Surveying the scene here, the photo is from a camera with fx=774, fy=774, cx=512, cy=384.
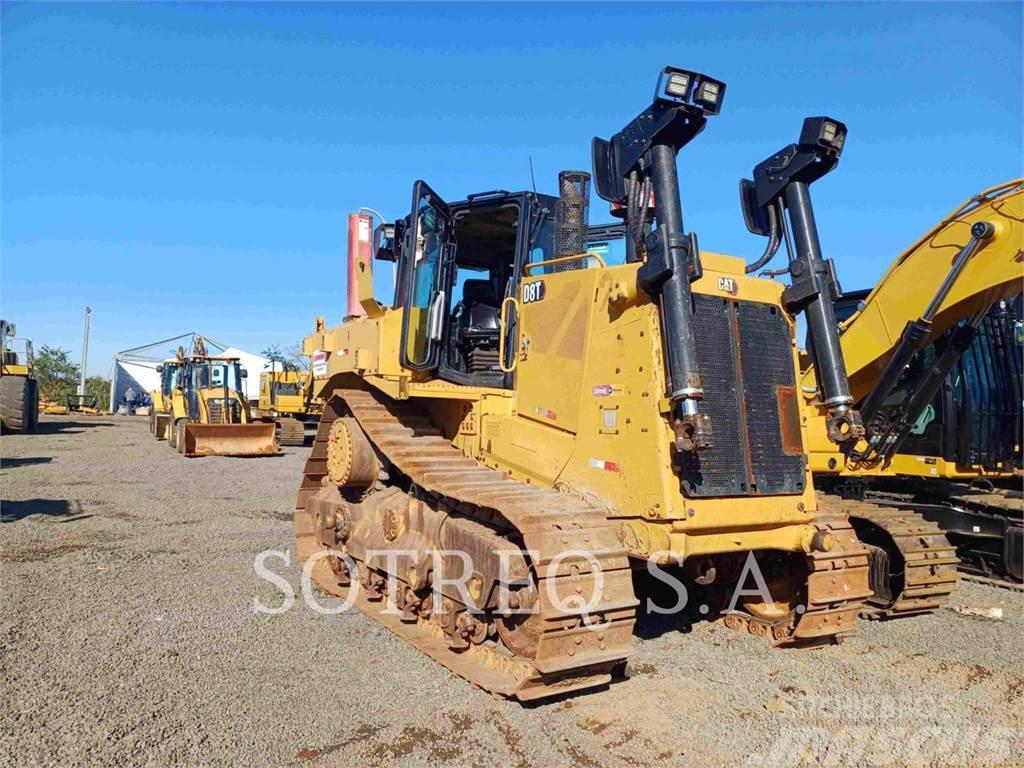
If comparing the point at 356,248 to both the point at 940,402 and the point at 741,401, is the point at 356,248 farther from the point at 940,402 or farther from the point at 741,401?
the point at 940,402

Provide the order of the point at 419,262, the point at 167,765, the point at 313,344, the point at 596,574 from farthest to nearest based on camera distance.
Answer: the point at 313,344 → the point at 419,262 → the point at 596,574 → the point at 167,765

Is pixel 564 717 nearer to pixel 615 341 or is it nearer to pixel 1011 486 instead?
pixel 615 341

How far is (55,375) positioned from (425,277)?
57.6 meters

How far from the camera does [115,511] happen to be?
10.4 metres

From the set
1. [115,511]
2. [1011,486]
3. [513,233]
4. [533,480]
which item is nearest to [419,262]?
[513,233]

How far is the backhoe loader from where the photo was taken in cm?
1933

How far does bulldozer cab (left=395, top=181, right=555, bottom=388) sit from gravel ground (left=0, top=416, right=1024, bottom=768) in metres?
2.23

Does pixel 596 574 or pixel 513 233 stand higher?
pixel 513 233

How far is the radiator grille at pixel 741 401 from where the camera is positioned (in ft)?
15.3

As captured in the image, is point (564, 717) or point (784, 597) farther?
point (784, 597)

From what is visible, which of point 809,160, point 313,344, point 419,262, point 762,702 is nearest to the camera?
point 762,702

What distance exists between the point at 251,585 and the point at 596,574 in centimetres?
390

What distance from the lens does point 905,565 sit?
6.54 meters

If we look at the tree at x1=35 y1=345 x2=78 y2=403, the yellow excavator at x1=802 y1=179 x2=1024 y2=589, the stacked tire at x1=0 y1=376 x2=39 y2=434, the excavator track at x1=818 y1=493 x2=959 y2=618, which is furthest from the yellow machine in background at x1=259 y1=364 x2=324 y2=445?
the tree at x1=35 y1=345 x2=78 y2=403
